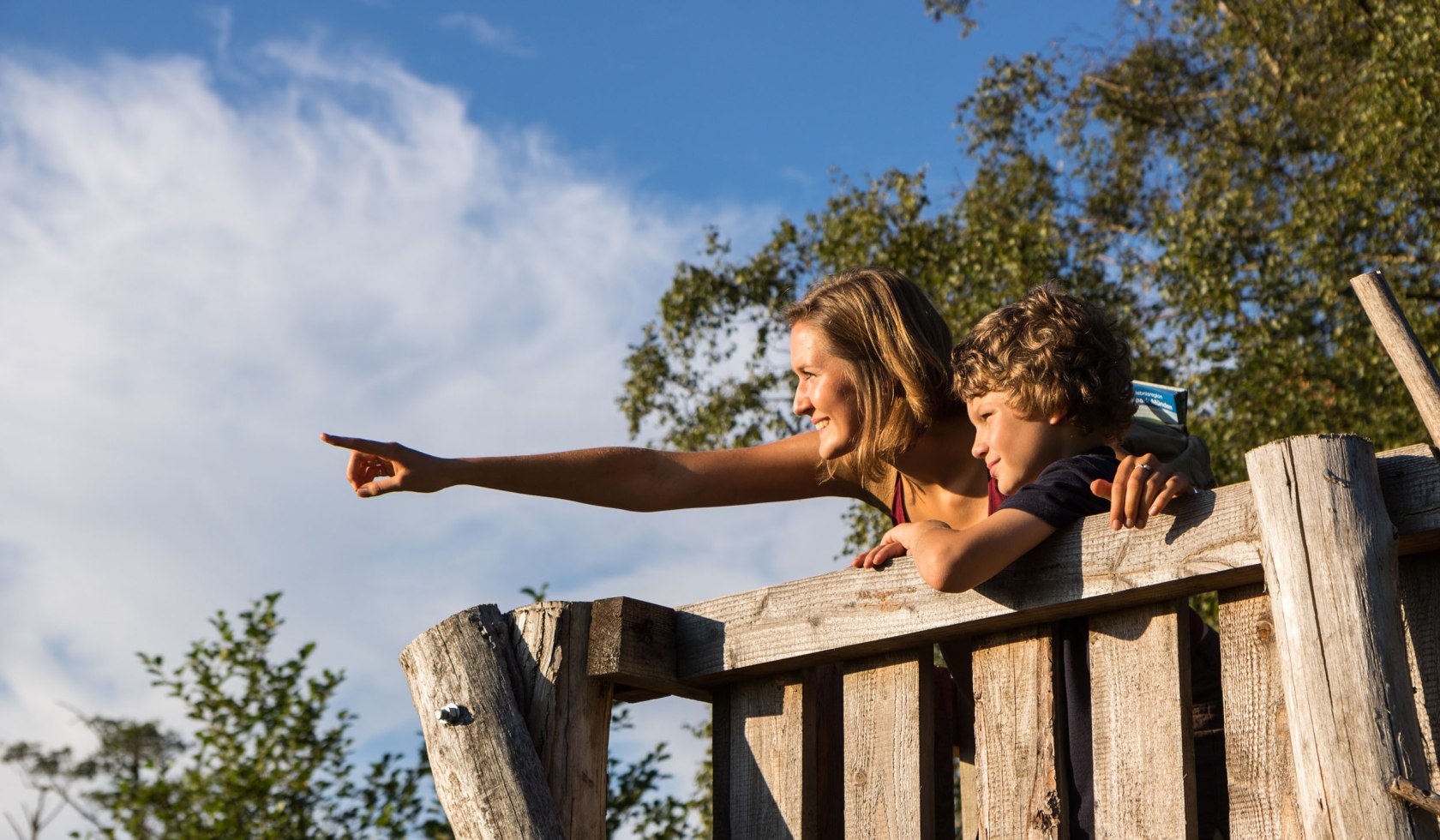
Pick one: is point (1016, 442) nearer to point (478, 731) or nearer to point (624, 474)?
point (624, 474)

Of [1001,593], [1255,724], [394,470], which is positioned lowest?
[1255,724]

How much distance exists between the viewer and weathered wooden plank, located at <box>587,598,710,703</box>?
98.5 inches

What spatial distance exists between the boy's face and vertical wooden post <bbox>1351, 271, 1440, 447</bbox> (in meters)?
0.57

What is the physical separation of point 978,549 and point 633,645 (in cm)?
73

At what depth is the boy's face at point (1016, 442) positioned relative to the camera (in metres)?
2.57

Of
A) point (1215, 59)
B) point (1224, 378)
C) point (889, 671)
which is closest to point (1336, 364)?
point (1224, 378)

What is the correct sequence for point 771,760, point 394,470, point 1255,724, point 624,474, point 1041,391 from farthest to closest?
point 624,474
point 394,470
point 1041,391
point 771,760
point 1255,724

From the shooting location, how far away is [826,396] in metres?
3.25

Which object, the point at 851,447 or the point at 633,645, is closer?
the point at 633,645

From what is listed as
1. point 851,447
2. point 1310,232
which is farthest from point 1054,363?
point 1310,232

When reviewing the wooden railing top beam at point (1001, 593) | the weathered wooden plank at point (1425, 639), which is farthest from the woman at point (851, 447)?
the weathered wooden plank at point (1425, 639)

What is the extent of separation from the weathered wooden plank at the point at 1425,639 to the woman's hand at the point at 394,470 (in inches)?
69.6

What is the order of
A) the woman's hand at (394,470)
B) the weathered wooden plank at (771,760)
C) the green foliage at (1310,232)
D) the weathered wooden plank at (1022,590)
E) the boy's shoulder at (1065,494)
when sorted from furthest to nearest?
1. the green foliage at (1310,232)
2. the woman's hand at (394,470)
3. the weathered wooden plank at (771,760)
4. the boy's shoulder at (1065,494)
5. the weathered wooden plank at (1022,590)

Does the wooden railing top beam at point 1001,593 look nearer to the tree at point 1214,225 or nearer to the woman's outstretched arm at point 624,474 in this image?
the woman's outstretched arm at point 624,474
